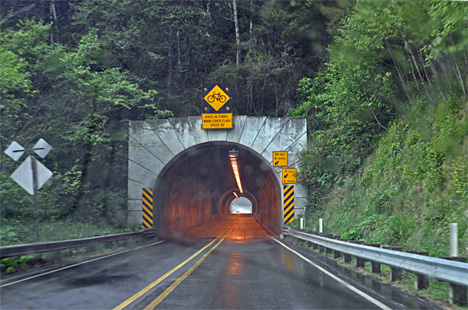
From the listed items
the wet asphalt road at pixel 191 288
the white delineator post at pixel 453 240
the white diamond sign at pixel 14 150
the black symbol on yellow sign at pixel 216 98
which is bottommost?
the wet asphalt road at pixel 191 288

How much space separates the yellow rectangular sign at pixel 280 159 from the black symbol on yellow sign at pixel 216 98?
3.64m

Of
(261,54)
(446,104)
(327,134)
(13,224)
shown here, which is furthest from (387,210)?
(261,54)

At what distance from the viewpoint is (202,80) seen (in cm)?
3095

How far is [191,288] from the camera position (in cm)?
803

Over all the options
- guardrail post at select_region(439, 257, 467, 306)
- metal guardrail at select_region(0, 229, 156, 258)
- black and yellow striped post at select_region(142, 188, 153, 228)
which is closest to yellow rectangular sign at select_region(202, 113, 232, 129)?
black and yellow striped post at select_region(142, 188, 153, 228)

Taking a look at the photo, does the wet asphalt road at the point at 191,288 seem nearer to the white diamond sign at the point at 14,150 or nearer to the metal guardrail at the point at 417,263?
the metal guardrail at the point at 417,263

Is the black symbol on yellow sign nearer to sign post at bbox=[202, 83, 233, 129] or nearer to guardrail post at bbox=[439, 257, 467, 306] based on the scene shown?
sign post at bbox=[202, 83, 233, 129]

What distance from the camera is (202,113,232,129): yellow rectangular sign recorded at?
24312mm

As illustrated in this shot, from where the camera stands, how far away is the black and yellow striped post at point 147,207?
933 inches

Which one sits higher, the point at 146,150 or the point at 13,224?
the point at 146,150

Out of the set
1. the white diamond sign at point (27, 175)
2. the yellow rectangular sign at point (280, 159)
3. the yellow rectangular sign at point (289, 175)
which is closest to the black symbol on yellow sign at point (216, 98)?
the yellow rectangular sign at point (280, 159)

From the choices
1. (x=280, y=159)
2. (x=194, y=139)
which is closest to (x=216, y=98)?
(x=194, y=139)

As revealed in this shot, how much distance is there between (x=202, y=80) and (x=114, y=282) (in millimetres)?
23531

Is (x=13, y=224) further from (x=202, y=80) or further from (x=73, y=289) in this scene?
(x=202, y=80)
